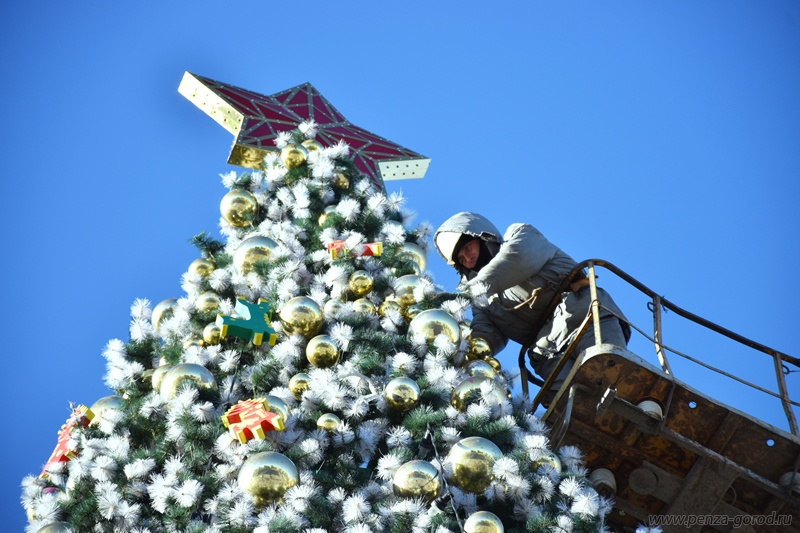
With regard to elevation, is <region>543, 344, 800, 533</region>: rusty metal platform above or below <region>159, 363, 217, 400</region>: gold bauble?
above

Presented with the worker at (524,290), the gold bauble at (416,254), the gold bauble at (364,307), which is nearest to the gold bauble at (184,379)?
the gold bauble at (364,307)

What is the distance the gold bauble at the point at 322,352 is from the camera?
5.57 metres

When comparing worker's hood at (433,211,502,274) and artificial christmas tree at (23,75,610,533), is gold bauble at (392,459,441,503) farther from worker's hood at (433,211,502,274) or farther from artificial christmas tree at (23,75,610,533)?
worker's hood at (433,211,502,274)

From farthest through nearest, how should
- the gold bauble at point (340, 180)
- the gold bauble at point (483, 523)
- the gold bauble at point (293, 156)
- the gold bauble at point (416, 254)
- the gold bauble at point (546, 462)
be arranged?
the gold bauble at point (293, 156) → the gold bauble at point (340, 180) → the gold bauble at point (416, 254) → the gold bauble at point (546, 462) → the gold bauble at point (483, 523)

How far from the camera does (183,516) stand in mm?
4477

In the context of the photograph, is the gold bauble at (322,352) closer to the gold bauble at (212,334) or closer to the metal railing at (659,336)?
the gold bauble at (212,334)

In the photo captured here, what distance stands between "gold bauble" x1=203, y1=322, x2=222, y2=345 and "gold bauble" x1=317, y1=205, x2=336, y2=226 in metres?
1.44

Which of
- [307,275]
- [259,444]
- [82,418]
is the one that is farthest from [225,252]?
[259,444]

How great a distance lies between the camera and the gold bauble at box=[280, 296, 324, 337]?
5.76 m

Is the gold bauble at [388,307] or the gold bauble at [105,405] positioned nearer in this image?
the gold bauble at [105,405]

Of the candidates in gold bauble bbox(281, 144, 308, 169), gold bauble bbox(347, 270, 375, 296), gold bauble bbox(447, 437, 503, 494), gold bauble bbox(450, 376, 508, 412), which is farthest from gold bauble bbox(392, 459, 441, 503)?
gold bauble bbox(281, 144, 308, 169)

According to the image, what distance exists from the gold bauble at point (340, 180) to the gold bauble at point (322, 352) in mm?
2190

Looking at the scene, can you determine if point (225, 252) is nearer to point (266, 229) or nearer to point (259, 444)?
point (266, 229)

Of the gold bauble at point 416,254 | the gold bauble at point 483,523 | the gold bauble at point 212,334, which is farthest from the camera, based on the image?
the gold bauble at point 416,254
